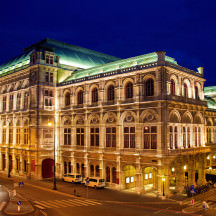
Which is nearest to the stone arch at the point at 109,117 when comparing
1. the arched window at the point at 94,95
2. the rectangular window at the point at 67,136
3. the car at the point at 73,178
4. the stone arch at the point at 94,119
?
the stone arch at the point at 94,119

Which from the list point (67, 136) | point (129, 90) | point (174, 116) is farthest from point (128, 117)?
point (67, 136)

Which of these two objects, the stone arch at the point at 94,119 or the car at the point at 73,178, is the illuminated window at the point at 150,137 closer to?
the stone arch at the point at 94,119

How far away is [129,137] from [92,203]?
40.5ft

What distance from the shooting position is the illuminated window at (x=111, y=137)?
45.0 meters

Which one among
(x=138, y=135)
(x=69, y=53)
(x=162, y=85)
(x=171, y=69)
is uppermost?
(x=69, y=53)

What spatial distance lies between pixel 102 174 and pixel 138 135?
1023 centimetres

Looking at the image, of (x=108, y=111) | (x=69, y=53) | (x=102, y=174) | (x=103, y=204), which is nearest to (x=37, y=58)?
(x=69, y=53)

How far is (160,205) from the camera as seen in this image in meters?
33.7

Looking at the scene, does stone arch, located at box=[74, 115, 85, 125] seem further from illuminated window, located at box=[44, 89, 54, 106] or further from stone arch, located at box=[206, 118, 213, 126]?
stone arch, located at box=[206, 118, 213, 126]

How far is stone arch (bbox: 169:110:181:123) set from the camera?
40144mm

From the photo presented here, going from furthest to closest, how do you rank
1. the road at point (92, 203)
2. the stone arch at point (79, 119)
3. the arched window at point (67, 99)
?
the arched window at point (67, 99), the stone arch at point (79, 119), the road at point (92, 203)

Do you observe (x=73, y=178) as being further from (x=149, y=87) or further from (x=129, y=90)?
(x=149, y=87)

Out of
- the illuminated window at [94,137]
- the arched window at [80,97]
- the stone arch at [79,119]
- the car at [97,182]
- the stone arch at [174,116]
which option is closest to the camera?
the stone arch at [174,116]

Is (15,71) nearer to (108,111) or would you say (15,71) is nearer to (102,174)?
(108,111)
